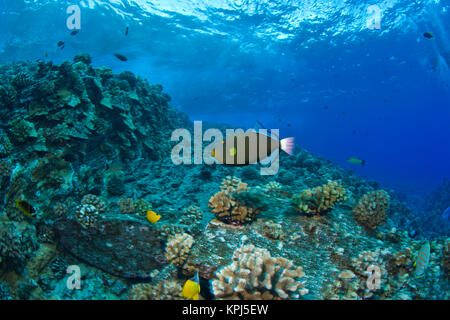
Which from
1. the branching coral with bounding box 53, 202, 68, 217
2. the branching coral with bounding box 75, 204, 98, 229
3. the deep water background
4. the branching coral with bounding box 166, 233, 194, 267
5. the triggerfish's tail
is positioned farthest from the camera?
the deep water background

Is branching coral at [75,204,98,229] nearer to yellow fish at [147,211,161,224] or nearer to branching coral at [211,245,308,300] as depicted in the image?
yellow fish at [147,211,161,224]

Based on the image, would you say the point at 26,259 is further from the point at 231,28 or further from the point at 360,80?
the point at 360,80

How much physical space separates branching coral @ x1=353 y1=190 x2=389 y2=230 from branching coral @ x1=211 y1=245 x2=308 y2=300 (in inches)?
117

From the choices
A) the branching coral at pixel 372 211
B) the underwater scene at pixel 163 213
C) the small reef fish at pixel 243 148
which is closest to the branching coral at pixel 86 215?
the underwater scene at pixel 163 213

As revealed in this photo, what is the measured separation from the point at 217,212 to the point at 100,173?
432cm

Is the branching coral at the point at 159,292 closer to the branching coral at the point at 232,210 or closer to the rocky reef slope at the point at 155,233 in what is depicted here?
the rocky reef slope at the point at 155,233

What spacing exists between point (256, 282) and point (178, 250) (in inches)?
65.2

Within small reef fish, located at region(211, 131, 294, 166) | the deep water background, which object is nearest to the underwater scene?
small reef fish, located at region(211, 131, 294, 166)

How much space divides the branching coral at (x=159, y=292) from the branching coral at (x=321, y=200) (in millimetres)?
3095

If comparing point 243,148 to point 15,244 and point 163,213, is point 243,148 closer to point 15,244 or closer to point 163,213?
point 163,213

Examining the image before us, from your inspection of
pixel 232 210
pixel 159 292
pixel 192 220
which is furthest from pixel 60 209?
pixel 232 210

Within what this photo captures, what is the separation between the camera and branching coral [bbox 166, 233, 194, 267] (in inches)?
159

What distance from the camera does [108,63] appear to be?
3303 centimetres
